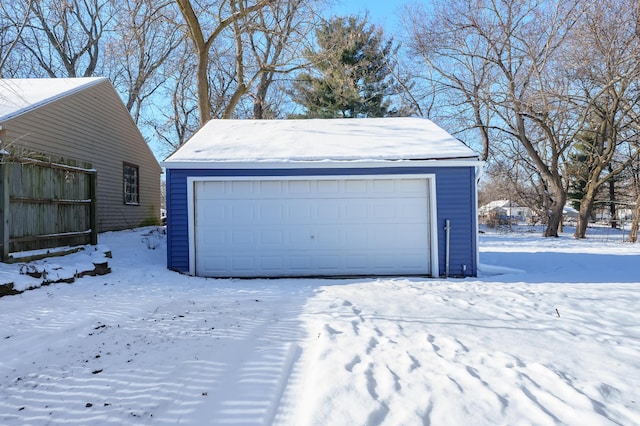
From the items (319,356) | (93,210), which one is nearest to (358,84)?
A: (93,210)

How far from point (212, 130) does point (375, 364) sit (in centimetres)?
818

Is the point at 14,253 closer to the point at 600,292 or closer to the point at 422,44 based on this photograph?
the point at 600,292

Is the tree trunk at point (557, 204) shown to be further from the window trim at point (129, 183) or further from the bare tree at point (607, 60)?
the window trim at point (129, 183)

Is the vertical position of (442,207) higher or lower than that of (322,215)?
higher

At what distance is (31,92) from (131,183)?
4.50 meters

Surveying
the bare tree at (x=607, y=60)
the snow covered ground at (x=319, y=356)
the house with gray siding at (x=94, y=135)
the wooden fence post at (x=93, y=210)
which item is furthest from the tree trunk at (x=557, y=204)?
the wooden fence post at (x=93, y=210)

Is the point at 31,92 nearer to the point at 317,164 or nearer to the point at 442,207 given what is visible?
the point at 317,164

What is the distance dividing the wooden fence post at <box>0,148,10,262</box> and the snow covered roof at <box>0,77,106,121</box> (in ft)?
10.1

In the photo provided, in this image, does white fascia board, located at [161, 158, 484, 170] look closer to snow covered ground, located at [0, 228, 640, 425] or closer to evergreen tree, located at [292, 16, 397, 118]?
snow covered ground, located at [0, 228, 640, 425]

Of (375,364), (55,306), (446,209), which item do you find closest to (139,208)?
(55,306)

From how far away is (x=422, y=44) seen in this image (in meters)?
19.0

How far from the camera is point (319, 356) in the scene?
10.8 ft

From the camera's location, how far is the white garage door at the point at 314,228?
→ 7527mm

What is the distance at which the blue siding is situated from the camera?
7.46 meters
